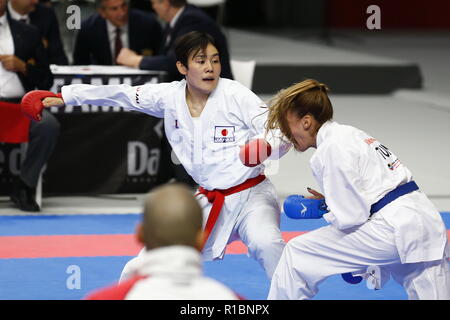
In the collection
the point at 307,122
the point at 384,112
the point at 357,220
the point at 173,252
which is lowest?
the point at 384,112

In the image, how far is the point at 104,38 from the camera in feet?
29.1

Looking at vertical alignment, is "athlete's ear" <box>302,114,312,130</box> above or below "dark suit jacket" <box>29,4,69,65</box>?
above

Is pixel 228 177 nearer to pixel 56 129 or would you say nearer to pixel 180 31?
pixel 56 129

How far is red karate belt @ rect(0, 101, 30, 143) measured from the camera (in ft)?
25.1

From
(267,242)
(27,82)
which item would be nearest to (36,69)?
(27,82)

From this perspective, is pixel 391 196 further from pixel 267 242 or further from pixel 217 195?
pixel 217 195

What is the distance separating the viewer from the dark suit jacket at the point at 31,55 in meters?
7.66

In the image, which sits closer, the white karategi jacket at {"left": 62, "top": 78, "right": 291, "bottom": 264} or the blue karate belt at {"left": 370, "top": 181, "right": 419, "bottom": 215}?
the blue karate belt at {"left": 370, "top": 181, "right": 419, "bottom": 215}

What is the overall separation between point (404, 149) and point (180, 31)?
3160 millimetres

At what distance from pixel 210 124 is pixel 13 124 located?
2.96 meters

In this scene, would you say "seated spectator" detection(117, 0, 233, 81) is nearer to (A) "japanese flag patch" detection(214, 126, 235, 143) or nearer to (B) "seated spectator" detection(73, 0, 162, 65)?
(B) "seated spectator" detection(73, 0, 162, 65)

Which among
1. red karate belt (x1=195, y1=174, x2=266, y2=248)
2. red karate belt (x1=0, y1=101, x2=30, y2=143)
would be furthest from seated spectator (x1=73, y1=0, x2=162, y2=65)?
red karate belt (x1=195, y1=174, x2=266, y2=248)

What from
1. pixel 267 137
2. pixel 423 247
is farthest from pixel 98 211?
pixel 423 247

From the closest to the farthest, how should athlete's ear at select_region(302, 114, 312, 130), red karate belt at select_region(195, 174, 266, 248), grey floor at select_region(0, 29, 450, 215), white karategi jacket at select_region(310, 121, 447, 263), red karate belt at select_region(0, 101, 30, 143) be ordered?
white karategi jacket at select_region(310, 121, 447, 263) < athlete's ear at select_region(302, 114, 312, 130) < red karate belt at select_region(195, 174, 266, 248) < red karate belt at select_region(0, 101, 30, 143) < grey floor at select_region(0, 29, 450, 215)
